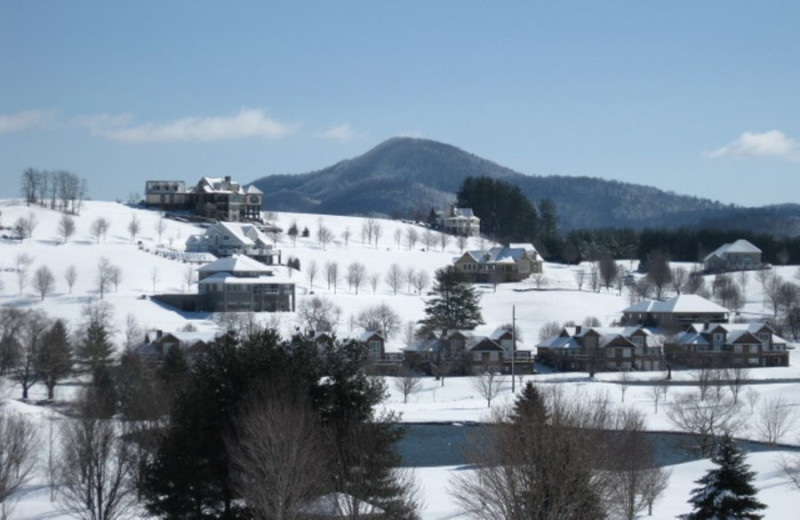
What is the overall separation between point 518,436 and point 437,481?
14856mm

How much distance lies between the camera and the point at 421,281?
9625 centimetres

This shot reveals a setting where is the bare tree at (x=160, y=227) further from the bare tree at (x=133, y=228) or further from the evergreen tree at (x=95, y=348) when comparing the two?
the evergreen tree at (x=95, y=348)

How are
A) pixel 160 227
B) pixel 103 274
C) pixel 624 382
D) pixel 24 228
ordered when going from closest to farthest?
pixel 624 382 → pixel 103 274 → pixel 24 228 → pixel 160 227

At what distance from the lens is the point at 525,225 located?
135125 mm

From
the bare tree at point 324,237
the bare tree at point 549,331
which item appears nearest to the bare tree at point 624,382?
the bare tree at point 549,331

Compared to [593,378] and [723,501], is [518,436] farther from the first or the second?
[593,378]

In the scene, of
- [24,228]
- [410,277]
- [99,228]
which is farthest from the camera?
[99,228]

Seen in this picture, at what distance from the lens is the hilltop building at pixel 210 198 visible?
118 m

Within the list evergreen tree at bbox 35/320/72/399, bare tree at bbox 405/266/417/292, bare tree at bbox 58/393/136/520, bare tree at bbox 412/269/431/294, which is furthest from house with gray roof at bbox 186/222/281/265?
bare tree at bbox 58/393/136/520

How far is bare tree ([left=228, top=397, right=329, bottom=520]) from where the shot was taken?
2100 cm

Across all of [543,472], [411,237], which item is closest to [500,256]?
[411,237]

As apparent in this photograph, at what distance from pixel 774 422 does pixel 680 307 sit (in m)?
37.8

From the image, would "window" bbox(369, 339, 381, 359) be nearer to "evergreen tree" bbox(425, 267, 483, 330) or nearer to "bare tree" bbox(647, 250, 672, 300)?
"evergreen tree" bbox(425, 267, 483, 330)

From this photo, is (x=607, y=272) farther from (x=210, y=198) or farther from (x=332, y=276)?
(x=210, y=198)
